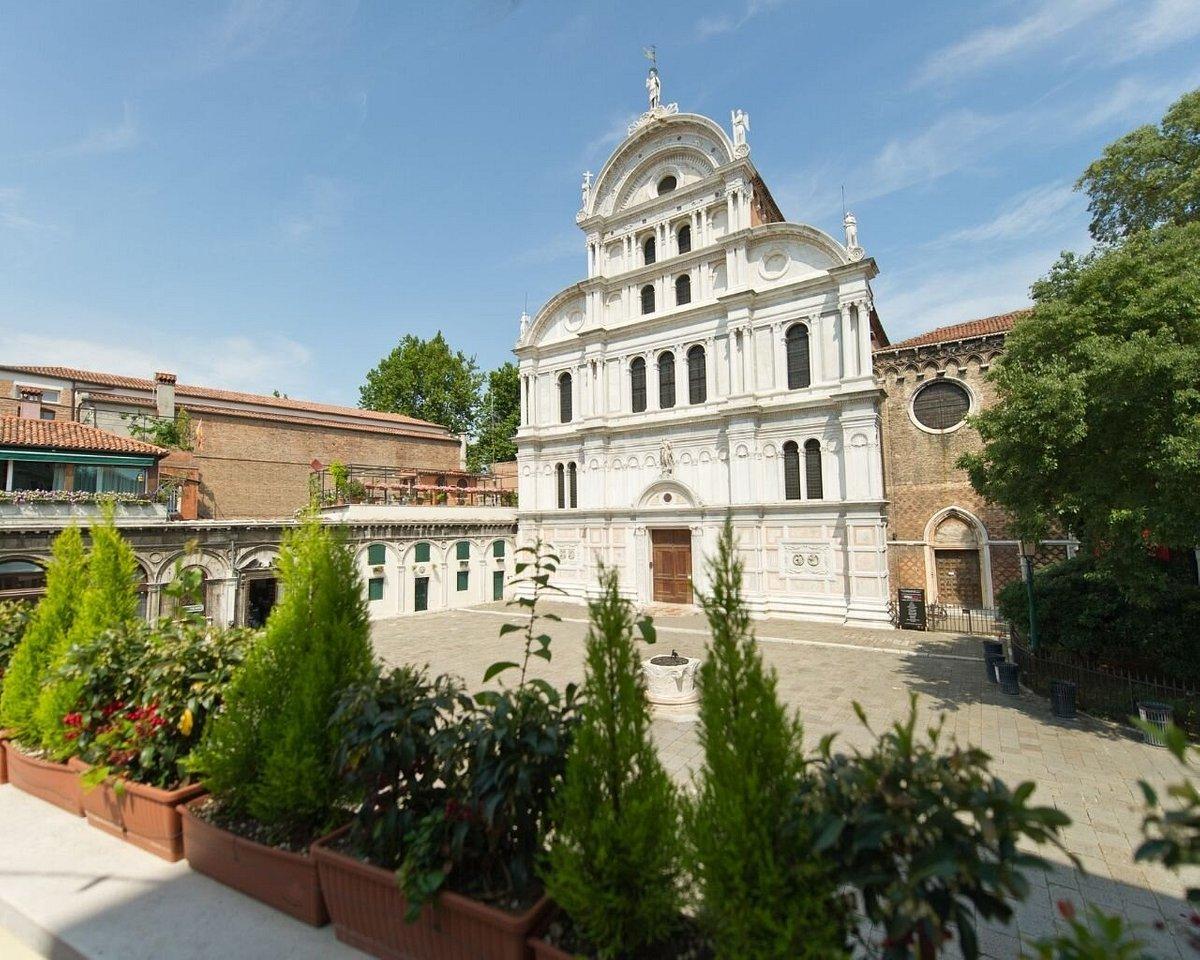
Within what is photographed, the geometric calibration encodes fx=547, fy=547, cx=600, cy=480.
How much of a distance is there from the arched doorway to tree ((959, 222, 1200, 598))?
36.9ft

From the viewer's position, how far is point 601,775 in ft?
10.4

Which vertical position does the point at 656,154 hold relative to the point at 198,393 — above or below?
above

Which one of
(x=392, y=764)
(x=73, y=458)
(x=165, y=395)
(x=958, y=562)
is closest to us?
(x=392, y=764)

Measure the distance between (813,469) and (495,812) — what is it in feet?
59.4

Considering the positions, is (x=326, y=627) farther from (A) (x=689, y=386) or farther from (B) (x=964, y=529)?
(B) (x=964, y=529)

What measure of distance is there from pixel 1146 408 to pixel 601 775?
9.62 meters

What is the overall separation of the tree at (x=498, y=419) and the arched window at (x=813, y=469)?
2546 cm

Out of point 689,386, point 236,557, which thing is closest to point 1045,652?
point 689,386

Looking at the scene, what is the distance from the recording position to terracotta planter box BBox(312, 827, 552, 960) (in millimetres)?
3230

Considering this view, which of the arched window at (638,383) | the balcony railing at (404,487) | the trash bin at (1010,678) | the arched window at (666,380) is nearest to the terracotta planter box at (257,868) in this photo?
the trash bin at (1010,678)

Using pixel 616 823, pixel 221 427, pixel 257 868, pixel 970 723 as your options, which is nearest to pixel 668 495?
pixel 970 723

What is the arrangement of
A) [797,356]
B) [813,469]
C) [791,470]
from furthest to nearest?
[797,356], [791,470], [813,469]

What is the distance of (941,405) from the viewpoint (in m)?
20.9

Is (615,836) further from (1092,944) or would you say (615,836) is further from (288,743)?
(288,743)
